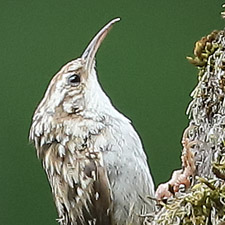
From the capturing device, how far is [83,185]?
94 cm

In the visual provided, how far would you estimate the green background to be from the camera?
1.34m

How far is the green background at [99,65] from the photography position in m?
1.34

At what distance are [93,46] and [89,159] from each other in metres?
0.36

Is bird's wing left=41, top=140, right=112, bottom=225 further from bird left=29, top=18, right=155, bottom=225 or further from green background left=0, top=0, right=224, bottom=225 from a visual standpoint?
green background left=0, top=0, right=224, bottom=225

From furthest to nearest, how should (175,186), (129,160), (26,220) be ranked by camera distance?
(26,220) < (129,160) < (175,186)

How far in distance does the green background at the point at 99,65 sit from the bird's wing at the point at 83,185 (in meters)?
0.37

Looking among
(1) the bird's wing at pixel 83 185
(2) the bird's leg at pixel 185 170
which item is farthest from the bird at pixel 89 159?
(2) the bird's leg at pixel 185 170

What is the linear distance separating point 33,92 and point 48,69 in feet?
0.23

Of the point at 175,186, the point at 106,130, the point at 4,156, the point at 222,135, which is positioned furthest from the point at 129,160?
the point at 4,156

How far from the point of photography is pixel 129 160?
0.93 m

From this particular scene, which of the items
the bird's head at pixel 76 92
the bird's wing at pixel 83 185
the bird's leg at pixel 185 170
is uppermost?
the bird's head at pixel 76 92

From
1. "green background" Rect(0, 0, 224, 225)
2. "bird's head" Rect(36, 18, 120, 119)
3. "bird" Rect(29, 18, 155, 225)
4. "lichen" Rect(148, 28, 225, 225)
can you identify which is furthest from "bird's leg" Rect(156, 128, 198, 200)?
"green background" Rect(0, 0, 224, 225)

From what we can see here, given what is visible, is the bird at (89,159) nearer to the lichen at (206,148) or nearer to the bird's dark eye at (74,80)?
the bird's dark eye at (74,80)

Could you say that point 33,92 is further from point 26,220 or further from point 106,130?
point 106,130
